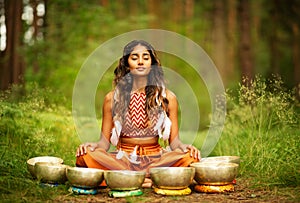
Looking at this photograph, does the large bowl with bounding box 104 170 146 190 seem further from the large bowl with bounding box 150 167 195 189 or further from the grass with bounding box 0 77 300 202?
the grass with bounding box 0 77 300 202

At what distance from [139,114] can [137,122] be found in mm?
80

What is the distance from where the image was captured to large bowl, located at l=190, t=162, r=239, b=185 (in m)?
3.09

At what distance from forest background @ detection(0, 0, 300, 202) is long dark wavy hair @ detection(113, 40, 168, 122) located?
0.76m

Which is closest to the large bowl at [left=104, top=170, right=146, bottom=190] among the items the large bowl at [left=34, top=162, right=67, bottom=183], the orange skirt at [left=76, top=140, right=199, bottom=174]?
the orange skirt at [left=76, top=140, right=199, bottom=174]

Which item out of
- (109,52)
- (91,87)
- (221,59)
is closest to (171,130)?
(91,87)

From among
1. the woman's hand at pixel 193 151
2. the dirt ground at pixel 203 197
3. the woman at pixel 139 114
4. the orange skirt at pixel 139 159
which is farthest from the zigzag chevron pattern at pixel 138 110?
the dirt ground at pixel 203 197

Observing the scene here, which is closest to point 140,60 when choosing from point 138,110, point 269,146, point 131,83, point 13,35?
point 131,83

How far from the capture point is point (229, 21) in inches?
738

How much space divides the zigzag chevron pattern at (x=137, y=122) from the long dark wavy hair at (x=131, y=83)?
49 mm

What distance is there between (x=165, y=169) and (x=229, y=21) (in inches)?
661

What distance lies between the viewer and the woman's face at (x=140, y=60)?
3.66 m

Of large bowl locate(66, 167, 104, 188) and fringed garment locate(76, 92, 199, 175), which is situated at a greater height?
fringed garment locate(76, 92, 199, 175)

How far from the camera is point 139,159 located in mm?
3648

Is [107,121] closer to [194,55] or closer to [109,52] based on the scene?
[109,52]
